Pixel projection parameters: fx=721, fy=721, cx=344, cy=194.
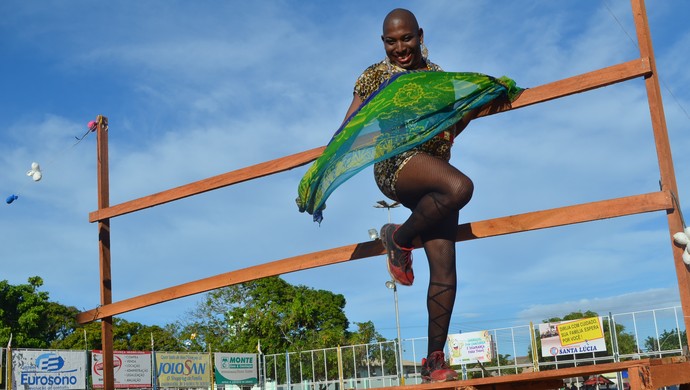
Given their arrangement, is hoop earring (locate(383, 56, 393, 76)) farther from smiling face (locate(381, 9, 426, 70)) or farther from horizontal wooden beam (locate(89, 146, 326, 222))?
horizontal wooden beam (locate(89, 146, 326, 222))

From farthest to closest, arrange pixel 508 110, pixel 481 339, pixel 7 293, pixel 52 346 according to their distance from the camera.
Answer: pixel 52 346
pixel 7 293
pixel 481 339
pixel 508 110

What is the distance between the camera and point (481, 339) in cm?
1320

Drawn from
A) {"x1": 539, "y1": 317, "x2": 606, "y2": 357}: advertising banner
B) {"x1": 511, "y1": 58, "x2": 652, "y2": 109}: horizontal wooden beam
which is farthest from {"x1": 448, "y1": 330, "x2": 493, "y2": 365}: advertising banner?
{"x1": 511, "y1": 58, "x2": 652, "y2": 109}: horizontal wooden beam

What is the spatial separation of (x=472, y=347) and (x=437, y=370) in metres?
11.1

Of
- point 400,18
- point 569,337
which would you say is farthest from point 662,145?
point 569,337

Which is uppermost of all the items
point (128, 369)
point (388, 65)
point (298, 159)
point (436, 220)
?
point (388, 65)

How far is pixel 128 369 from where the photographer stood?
16.2 metres

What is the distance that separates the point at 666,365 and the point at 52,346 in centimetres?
3368

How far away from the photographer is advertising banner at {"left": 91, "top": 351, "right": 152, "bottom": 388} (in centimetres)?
1596

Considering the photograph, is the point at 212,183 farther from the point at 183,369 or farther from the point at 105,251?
the point at 183,369

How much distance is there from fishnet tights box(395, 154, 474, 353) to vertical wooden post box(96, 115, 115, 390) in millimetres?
2616

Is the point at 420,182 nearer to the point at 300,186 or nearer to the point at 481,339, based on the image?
the point at 300,186

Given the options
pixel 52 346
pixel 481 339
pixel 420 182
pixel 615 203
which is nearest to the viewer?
pixel 420 182

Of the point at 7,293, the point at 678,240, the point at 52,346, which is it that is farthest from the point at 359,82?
the point at 52,346
